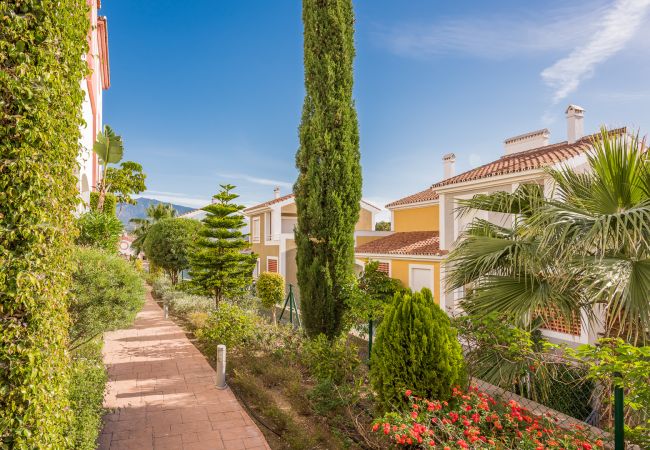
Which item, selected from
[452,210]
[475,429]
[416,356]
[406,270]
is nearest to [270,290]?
[406,270]

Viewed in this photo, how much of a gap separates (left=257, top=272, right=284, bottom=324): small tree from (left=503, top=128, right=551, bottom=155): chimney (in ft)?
46.4

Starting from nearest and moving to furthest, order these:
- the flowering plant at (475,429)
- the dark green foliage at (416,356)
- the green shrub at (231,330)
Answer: the flowering plant at (475,429)
the dark green foliage at (416,356)
the green shrub at (231,330)

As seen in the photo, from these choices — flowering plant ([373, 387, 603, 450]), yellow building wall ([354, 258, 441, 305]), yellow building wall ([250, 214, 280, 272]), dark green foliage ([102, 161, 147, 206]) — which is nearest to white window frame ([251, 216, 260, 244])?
yellow building wall ([250, 214, 280, 272])

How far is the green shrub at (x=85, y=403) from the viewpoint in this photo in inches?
158

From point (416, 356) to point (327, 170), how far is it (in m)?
6.23

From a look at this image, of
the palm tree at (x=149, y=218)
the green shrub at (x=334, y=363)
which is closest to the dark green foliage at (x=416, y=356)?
the green shrub at (x=334, y=363)

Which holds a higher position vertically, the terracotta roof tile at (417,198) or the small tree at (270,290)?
the terracotta roof tile at (417,198)

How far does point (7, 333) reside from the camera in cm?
317

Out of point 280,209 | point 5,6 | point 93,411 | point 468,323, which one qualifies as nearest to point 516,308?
point 468,323

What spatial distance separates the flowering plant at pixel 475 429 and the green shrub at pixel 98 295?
4.70 metres

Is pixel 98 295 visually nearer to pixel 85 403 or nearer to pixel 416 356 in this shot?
pixel 85 403

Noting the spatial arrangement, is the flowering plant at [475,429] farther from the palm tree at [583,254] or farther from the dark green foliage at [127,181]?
the dark green foliage at [127,181]

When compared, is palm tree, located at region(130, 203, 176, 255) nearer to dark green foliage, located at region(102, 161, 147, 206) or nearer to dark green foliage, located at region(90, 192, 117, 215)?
dark green foliage, located at region(102, 161, 147, 206)

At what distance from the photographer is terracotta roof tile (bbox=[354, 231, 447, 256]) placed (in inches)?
647
